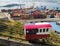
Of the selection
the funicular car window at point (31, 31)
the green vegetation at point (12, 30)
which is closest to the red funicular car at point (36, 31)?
the funicular car window at point (31, 31)

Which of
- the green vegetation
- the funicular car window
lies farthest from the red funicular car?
the green vegetation

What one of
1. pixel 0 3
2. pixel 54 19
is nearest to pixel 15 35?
pixel 54 19

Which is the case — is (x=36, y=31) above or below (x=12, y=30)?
above

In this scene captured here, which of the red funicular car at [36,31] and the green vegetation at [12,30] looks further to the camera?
the green vegetation at [12,30]

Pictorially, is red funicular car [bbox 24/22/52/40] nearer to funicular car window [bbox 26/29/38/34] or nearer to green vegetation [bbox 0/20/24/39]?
funicular car window [bbox 26/29/38/34]

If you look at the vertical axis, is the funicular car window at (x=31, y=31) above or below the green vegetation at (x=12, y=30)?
above

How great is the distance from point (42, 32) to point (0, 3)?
1.96 meters

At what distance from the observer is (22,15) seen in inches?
152

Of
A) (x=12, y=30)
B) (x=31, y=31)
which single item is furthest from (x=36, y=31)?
(x=12, y=30)

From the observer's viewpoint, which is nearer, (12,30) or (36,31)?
(36,31)

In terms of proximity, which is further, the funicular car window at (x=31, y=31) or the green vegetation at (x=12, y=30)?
the green vegetation at (x=12, y=30)

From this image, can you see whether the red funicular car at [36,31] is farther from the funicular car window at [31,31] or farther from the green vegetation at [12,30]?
the green vegetation at [12,30]

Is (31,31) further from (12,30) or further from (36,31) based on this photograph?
(12,30)

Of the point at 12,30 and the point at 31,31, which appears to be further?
the point at 12,30
